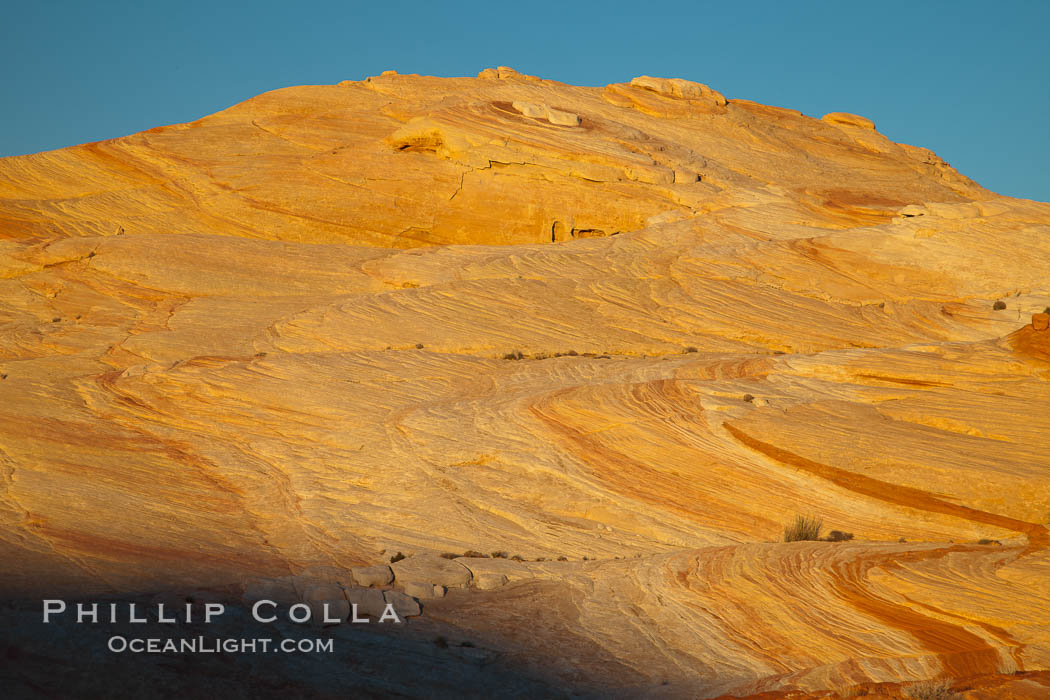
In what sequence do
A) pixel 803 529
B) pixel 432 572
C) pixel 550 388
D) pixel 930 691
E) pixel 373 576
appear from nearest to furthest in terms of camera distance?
pixel 930 691 → pixel 373 576 → pixel 432 572 → pixel 803 529 → pixel 550 388

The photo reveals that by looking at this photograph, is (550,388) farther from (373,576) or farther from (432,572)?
(373,576)

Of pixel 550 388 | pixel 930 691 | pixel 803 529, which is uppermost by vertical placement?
pixel 550 388

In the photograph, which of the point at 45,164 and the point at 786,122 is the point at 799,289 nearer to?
the point at 786,122

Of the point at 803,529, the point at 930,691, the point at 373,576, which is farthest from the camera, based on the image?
the point at 803,529

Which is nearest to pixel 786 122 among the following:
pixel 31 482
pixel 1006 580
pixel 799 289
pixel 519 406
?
pixel 799 289

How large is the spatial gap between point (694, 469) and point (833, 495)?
238 centimetres

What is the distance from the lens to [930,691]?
969cm

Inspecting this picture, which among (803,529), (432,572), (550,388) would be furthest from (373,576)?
(550,388)

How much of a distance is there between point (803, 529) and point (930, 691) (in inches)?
216

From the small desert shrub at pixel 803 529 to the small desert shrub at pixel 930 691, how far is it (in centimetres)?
478

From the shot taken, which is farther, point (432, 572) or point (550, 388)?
point (550, 388)

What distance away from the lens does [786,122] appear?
42.4 meters

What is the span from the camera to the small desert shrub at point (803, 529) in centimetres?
1501

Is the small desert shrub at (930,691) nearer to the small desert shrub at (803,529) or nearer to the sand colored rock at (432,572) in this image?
the small desert shrub at (803,529)
